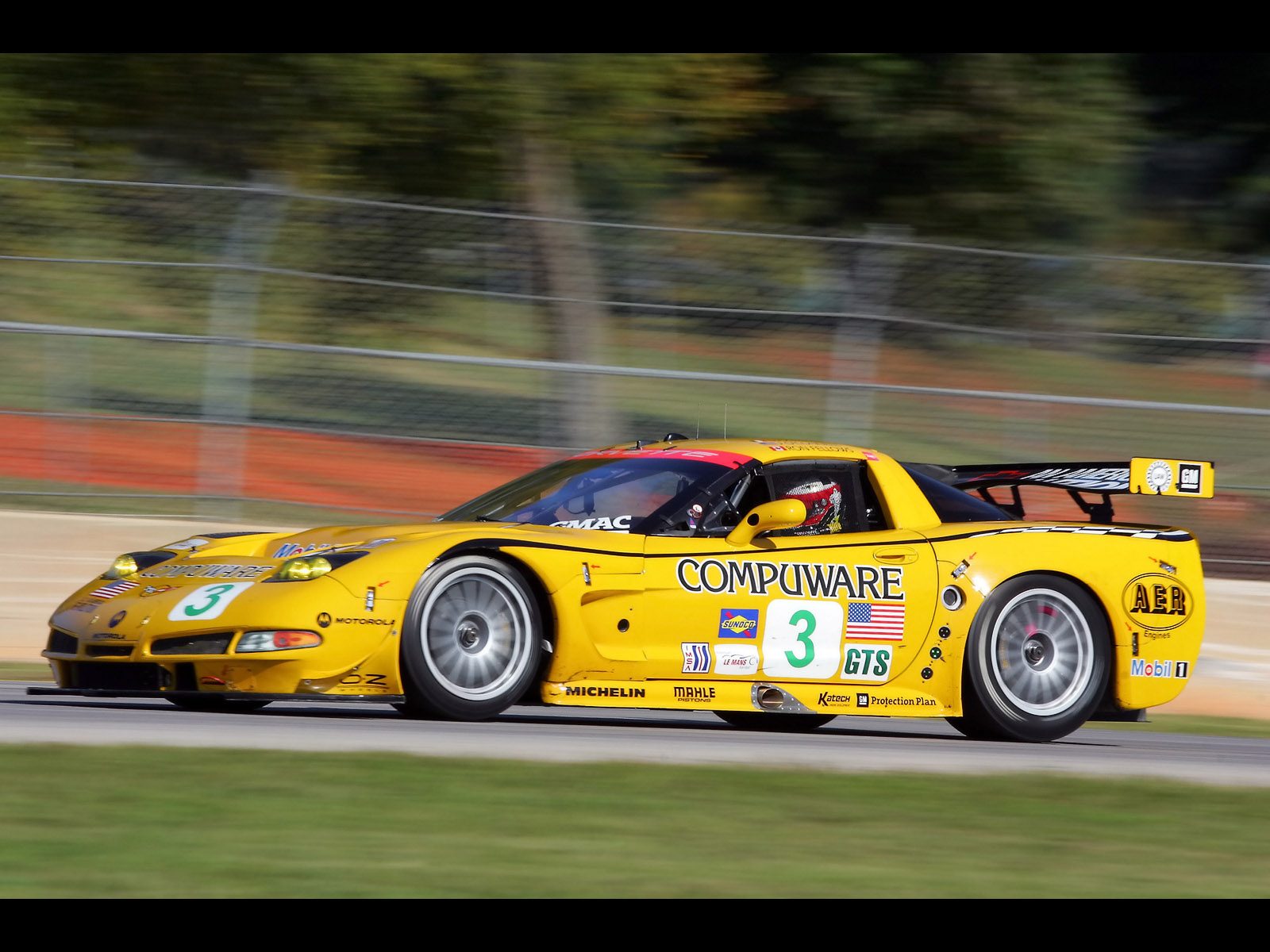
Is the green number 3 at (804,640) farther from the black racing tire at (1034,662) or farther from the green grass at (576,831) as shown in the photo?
the green grass at (576,831)

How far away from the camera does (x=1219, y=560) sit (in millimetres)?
11438

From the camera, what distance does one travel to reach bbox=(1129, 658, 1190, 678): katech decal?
830 cm

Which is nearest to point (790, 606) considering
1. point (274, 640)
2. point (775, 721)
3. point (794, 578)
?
point (794, 578)

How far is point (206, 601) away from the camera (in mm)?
6949

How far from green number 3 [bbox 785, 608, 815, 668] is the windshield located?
2.23 feet

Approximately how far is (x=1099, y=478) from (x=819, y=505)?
1410 mm

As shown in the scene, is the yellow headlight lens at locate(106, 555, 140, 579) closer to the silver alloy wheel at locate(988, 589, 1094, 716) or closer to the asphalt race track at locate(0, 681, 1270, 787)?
the asphalt race track at locate(0, 681, 1270, 787)

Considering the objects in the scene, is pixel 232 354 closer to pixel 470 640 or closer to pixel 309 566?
pixel 309 566

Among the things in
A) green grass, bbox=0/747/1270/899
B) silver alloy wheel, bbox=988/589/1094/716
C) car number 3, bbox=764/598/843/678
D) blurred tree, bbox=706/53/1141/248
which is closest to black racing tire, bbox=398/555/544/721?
green grass, bbox=0/747/1270/899

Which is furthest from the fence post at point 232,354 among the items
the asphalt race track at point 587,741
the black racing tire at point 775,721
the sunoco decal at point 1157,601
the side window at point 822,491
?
the sunoco decal at point 1157,601

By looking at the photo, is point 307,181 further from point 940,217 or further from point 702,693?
point 702,693

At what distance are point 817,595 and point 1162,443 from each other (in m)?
4.91

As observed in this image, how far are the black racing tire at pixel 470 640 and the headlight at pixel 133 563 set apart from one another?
1372 mm

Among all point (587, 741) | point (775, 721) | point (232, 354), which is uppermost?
point (232, 354)
